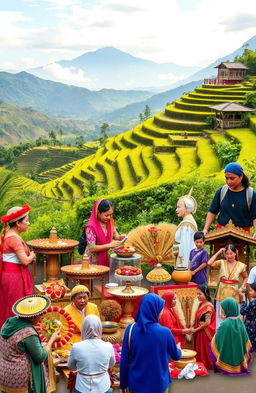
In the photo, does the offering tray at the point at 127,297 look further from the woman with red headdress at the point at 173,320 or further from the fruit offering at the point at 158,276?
the fruit offering at the point at 158,276

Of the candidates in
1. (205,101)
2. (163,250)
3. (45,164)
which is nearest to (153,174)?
(205,101)

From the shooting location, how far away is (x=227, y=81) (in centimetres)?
6353

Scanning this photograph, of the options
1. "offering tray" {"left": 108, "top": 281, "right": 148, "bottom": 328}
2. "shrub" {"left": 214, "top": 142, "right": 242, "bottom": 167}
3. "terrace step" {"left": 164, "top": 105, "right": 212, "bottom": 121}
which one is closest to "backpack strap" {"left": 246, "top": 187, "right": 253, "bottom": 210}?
"offering tray" {"left": 108, "top": 281, "right": 148, "bottom": 328}

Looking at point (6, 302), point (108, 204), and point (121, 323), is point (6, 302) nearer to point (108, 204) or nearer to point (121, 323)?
point (121, 323)

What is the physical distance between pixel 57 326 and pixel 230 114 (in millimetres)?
34812

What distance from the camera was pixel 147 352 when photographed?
16.6 ft

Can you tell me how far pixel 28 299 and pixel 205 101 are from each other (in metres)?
42.8

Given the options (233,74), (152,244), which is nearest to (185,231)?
(152,244)

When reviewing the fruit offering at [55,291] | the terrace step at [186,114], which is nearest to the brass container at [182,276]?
the fruit offering at [55,291]

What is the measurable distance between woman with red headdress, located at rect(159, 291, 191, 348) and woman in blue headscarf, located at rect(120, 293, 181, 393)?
5.71 ft

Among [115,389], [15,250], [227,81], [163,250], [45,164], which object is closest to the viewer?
[115,389]

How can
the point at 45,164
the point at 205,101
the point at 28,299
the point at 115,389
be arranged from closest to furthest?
Answer: the point at 28,299
the point at 115,389
the point at 205,101
the point at 45,164

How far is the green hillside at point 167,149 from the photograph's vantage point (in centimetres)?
3275

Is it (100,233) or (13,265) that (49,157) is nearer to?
(100,233)
